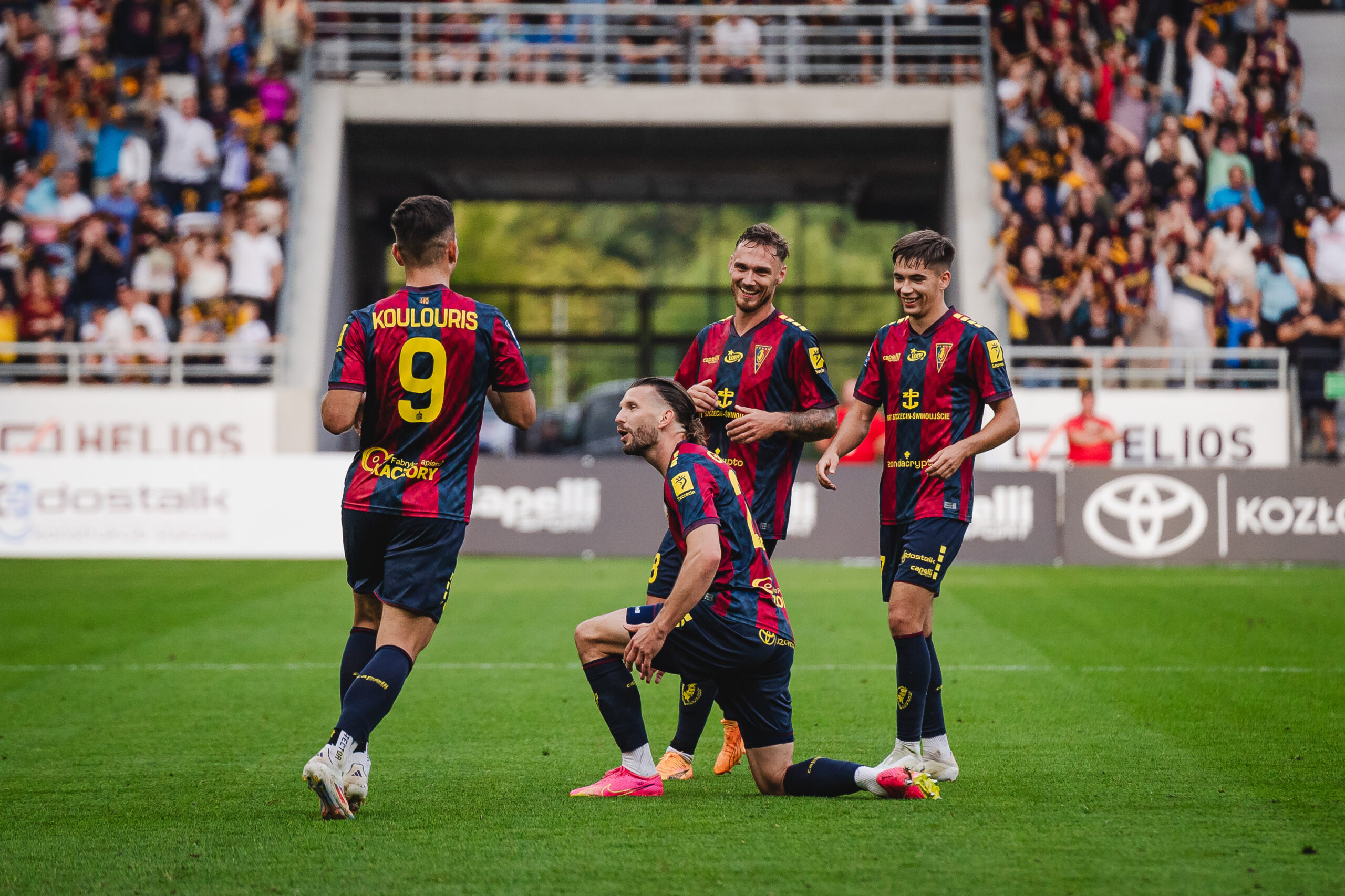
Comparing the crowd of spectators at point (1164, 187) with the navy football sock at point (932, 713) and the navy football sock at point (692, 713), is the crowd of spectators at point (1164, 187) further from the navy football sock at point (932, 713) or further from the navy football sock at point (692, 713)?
the navy football sock at point (692, 713)

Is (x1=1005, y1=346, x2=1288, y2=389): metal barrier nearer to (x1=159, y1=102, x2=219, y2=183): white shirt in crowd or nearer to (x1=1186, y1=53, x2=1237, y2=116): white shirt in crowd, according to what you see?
(x1=1186, y1=53, x2=1237, y2=116): white shirt in crowd

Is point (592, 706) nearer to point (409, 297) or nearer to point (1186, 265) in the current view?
point (409, 297)

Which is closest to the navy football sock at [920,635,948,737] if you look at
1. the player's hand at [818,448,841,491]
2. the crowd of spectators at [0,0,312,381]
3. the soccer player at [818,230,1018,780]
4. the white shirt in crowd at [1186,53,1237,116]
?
the soccer player at [818,230,1018,780]

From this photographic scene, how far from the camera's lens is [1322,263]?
2022 cm

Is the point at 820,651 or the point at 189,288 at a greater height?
the point at 189,288

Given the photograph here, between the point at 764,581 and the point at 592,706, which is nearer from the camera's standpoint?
the point at 764,581

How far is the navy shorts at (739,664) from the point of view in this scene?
4887 millimetres

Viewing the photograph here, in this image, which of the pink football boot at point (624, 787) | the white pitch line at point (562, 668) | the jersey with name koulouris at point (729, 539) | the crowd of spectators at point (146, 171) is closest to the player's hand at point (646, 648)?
the jersey with name koulouris at point (729, 539)

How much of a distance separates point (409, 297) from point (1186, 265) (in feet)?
56.5

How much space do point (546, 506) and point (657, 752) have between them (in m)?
10.7

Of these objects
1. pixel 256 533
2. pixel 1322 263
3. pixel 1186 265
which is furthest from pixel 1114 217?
pixel 256 533

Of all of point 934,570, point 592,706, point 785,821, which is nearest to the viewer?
point 785,821

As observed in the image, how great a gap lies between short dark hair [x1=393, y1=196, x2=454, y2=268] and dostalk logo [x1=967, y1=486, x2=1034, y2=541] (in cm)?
1214

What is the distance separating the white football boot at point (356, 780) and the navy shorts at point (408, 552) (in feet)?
1.82
